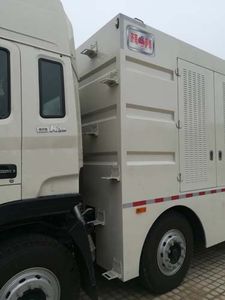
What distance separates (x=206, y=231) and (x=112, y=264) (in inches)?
57.3

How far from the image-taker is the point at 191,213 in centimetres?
411

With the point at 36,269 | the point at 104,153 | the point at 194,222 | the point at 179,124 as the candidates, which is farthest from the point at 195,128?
the point at 36,269

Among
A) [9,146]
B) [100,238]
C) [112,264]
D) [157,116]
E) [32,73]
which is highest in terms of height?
[32,73]

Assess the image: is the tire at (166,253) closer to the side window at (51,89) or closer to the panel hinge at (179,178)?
the panel hinge at (179,178)

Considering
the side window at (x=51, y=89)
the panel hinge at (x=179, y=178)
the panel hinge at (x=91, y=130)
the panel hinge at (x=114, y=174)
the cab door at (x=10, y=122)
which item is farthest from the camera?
the panel hinge at (x=179, y=178)

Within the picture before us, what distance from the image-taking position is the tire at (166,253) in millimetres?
3578

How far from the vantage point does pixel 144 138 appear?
3.51 metres

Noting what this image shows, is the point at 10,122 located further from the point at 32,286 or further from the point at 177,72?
the point at 177,72

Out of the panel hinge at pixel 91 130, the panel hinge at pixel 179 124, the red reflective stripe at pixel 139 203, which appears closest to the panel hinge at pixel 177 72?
the panel hinge at pixel 179 124

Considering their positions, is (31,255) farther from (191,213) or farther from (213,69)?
(213,69)

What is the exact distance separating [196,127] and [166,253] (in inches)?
62.8

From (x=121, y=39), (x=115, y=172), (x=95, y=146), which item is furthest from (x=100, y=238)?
(x=121, y=39)

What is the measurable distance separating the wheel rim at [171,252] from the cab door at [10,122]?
1902 millimetres

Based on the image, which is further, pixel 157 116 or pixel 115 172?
pixel 157 116
